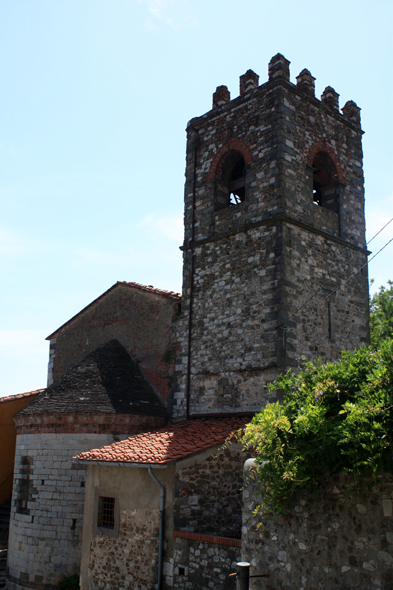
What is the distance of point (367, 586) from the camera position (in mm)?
5398

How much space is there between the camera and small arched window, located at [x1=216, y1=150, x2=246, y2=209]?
14.4 meters

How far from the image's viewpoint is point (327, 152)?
14391mm

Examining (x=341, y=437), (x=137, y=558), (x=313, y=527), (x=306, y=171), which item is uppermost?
(x=306, y=171)

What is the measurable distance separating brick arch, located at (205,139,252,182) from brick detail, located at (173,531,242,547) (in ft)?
29.9

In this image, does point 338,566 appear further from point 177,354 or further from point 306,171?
point 306,171

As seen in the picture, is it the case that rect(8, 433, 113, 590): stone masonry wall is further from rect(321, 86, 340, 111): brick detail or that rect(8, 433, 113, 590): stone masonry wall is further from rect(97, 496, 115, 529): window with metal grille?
rect(321, 86, 340, 111): brick detail

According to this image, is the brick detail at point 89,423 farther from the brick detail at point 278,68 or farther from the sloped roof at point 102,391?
the brick detail at point 278,68

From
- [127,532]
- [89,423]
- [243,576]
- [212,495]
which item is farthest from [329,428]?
[89,423]

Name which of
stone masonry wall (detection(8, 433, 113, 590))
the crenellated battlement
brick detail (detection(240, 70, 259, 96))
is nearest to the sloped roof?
stone masonry wall (detection(8, 433, 113, 590))

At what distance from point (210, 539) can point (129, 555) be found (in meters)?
2.24

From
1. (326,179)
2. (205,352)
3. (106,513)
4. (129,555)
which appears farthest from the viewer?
(326,179)

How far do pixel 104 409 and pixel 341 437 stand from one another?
784 cm

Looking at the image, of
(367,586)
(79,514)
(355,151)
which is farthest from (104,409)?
(355,151)

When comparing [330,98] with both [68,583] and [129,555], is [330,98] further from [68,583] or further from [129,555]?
[68,583]
